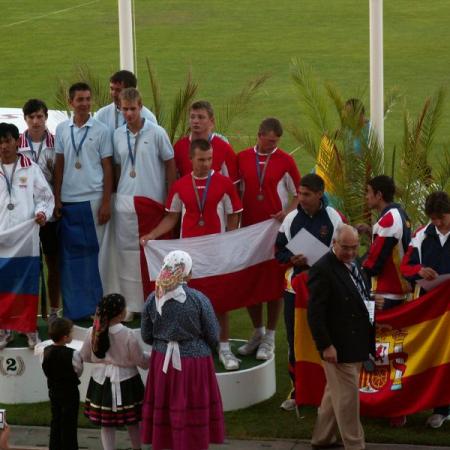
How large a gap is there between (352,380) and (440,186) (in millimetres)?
2631

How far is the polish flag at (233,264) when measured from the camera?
10266mm

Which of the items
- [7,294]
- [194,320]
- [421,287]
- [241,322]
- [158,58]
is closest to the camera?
[194,320]

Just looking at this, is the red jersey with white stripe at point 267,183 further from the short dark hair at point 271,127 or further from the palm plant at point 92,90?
the palm plant at point 92,90

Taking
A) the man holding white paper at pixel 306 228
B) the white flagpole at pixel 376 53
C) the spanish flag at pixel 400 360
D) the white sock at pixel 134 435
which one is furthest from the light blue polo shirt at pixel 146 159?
the white flagpole at pixel 376 53

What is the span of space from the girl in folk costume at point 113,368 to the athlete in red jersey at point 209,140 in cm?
207

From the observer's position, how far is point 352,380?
8969 mm

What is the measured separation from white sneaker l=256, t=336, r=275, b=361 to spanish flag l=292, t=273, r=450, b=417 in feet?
2.31

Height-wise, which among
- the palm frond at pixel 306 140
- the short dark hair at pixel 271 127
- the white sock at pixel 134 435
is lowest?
the white sock at pixel 134 435

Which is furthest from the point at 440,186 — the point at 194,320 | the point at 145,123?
the point at 194,320

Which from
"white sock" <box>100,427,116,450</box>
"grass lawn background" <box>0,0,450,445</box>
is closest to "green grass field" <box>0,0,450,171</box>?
"grass lawn background" <box>0,0,450,445</box>

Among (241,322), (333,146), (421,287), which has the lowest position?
(241,322)

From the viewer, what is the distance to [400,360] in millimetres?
9664

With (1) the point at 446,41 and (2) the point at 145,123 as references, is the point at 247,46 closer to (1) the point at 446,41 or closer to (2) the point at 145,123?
(1) the point at 446,41

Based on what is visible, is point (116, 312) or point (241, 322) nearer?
point (116, 312)
